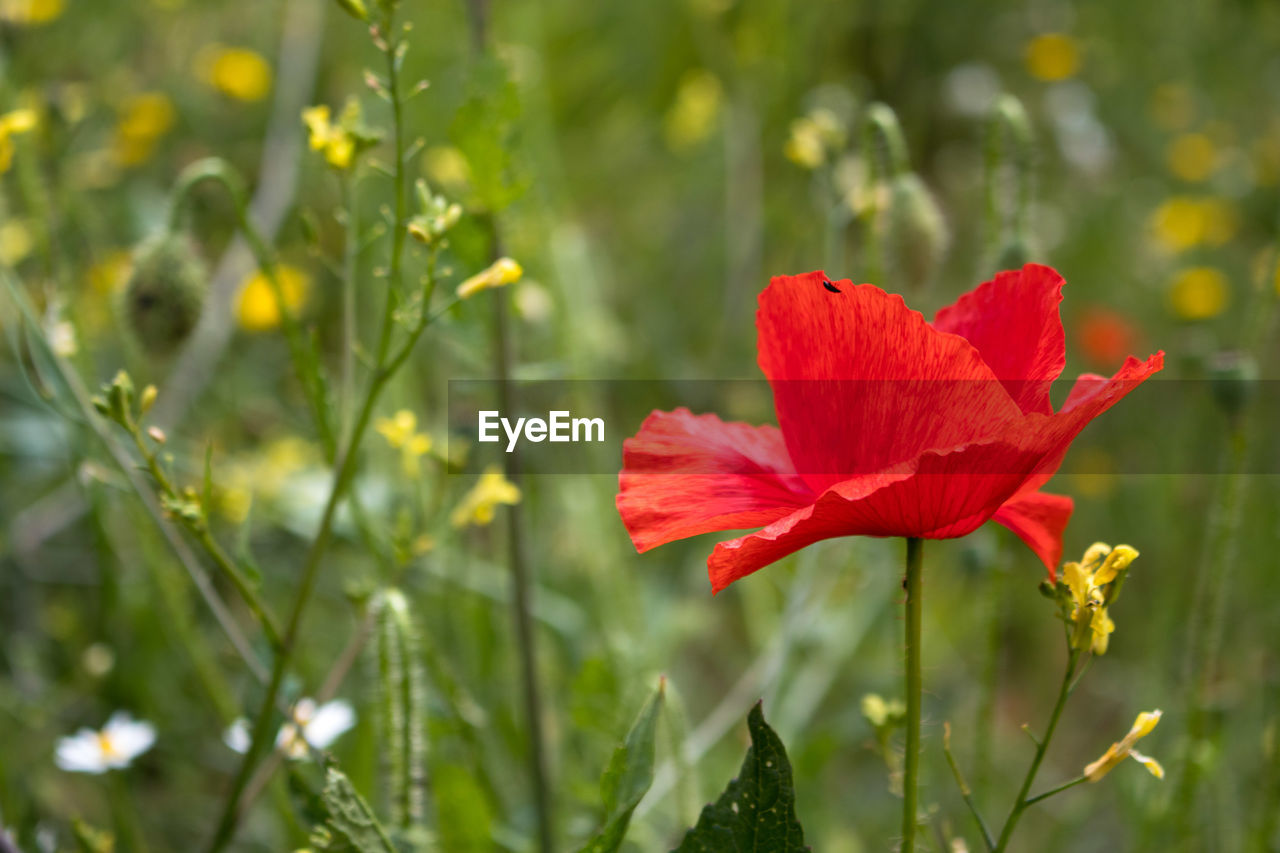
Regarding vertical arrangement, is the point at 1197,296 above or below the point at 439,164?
below

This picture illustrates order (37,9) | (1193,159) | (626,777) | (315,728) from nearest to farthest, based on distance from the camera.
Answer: (626,777) < (315,728) < (37,9) < (1193,159)

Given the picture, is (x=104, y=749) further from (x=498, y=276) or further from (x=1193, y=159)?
(x=1193, y=159)

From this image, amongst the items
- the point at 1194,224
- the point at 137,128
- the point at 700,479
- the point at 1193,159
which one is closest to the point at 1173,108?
the point at 1193,159

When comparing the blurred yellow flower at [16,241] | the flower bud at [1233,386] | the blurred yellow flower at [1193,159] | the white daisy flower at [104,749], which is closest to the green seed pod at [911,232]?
the flower bud at [1233,386]

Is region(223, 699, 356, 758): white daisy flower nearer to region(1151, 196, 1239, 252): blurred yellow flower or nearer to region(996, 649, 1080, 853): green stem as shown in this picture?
region(996, 649, 1080, 853): green stem

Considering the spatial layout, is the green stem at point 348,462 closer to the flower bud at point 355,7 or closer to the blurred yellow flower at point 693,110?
the flower bud at point 355,7

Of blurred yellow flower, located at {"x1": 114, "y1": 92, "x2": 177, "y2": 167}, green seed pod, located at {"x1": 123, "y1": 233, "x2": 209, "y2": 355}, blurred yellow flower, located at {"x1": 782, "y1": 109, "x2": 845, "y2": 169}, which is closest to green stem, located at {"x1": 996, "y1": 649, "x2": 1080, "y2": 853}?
blurred yellow flower, located at {"x1": 782, "y1": 109, "x2": 845, "y2": 169}

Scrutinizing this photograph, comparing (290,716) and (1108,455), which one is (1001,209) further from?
(1108,455)
